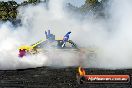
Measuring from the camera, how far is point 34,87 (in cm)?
1728

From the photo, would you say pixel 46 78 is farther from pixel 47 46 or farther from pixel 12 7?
pixel 12 7

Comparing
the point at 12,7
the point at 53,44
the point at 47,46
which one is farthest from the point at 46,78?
the point at 12,7

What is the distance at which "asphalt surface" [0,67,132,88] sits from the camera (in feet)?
58.2

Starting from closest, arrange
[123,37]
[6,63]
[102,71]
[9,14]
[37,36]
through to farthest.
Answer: [102,71] → [6,63] → [123,37] → [37,36] → [9,14]

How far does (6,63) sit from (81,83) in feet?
23.6

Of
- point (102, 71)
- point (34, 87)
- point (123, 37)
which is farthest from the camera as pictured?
point (123, 37)

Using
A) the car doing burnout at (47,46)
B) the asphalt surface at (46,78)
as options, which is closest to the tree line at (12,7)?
the car doing burnout at (47,46)

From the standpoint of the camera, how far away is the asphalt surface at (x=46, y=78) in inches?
698

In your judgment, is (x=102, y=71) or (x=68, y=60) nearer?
(x=102, y=71)

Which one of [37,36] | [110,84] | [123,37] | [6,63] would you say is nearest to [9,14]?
[37,36]

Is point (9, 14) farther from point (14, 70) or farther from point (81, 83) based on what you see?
point (81, 83)

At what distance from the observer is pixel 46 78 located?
784 inches

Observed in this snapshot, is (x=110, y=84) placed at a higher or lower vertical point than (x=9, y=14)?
lower

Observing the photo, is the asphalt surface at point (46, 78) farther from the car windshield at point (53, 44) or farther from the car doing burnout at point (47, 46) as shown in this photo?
the car windshield at point (53, 44)
